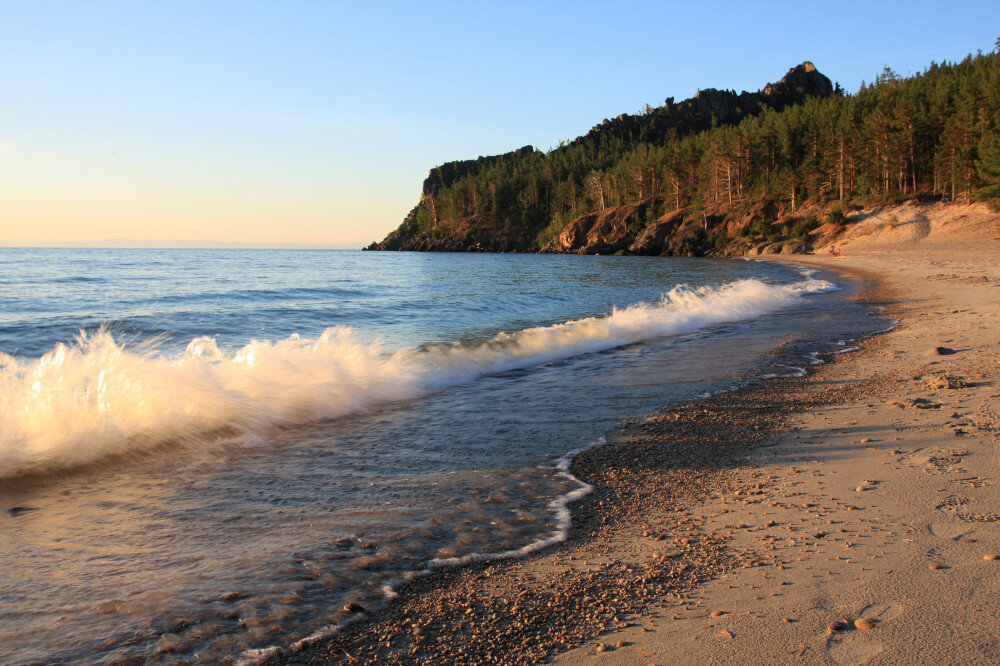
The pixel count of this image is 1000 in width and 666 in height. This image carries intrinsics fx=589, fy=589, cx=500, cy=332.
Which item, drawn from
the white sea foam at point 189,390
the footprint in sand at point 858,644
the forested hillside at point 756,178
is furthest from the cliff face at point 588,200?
the footprint in sand at point 858,644

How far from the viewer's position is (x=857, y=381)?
25.0 feet

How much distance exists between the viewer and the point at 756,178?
80.1 m

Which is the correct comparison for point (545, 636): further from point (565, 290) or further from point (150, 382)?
point (565, 290)

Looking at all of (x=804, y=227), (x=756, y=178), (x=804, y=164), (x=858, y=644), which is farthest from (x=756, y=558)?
(x=756, y=178)

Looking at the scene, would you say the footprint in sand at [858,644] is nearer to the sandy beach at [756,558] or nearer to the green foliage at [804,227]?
the sandy beach at [756,558]

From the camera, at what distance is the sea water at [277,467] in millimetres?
2990

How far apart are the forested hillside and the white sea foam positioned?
5290 cm

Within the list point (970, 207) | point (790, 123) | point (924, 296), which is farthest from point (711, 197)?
point (924, 296)

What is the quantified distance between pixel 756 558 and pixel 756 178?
86.7 m

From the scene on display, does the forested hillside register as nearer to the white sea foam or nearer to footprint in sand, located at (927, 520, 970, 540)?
the white sea foam

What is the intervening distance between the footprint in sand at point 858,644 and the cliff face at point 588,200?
7572 centimetres

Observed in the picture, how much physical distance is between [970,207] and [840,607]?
59.7 m

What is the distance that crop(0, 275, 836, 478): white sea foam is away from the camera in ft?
18.2

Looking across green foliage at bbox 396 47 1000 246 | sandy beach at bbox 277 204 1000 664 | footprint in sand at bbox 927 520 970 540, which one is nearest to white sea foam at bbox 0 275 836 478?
sandy beach at bbox 277 204 1000 664
